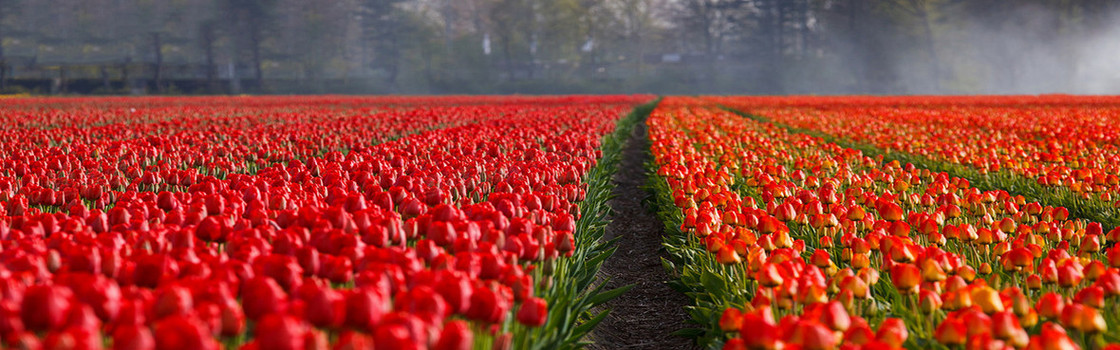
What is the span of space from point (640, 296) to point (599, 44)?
72.7m

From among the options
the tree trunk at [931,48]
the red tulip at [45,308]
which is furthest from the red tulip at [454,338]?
the tree trunk at [931,48]

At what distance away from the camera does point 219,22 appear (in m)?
68.3

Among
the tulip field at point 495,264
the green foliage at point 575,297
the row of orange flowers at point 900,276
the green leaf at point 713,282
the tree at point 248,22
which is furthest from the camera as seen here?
the tree at point 248,22

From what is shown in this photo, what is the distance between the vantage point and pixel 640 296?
5121 millimetres

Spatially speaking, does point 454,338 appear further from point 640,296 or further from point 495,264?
point 640,296

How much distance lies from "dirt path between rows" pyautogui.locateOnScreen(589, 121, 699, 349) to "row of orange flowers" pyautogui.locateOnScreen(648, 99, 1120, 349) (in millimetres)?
361

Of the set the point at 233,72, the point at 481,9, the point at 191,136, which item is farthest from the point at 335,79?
the point at 191,136

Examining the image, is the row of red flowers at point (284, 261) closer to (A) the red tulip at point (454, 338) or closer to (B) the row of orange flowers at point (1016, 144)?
(A) the red tulip at point (454, 338)

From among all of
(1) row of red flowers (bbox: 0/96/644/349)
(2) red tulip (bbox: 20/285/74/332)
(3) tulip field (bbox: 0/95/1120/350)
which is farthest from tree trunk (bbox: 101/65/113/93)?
(2) red tulip (bbox: 20/285/74/332)

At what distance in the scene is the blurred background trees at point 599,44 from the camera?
68062mm

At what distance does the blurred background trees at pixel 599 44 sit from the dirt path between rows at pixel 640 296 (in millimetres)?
57574

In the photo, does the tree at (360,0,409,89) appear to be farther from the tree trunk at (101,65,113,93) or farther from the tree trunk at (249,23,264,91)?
the tree trunk at (101,65,113,93)

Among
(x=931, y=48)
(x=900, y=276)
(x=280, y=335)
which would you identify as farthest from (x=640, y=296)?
(x=931, y=48)

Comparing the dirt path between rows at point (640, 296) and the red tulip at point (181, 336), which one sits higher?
the red tulip at point (181, 336)
